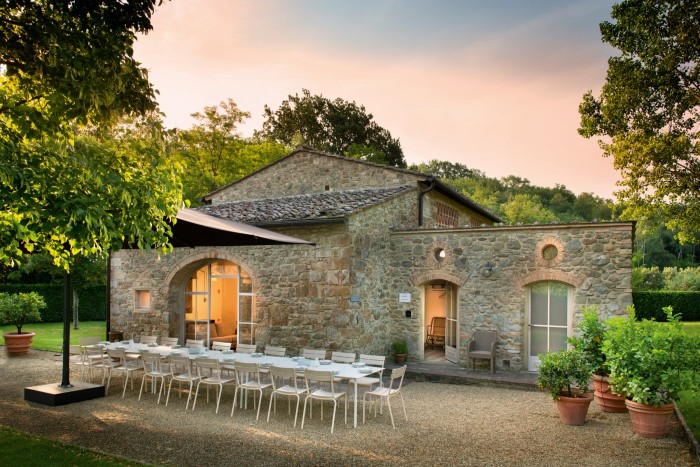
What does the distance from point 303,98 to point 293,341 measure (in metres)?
26.3

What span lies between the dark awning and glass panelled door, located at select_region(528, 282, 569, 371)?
526 centimetres

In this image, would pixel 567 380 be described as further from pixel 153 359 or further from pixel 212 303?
pixel 212 303

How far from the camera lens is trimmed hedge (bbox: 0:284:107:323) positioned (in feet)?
65.5

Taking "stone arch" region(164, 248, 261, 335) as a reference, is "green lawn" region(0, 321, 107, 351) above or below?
below

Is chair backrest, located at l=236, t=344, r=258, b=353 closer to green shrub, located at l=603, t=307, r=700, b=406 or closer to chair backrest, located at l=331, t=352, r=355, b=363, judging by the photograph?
chair backrest, located at l=331, t=352, r=355, b=363

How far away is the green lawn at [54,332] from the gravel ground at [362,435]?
6704 mm

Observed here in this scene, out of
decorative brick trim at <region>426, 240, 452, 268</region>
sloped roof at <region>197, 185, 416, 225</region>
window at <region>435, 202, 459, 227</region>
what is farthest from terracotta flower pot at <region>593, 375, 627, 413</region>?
window at <region>435, 202, 459, 227</region>

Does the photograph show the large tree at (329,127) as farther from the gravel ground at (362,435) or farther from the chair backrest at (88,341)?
the gravel ground at (362,435)

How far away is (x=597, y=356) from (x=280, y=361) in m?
4.64

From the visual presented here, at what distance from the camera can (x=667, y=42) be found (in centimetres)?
1192

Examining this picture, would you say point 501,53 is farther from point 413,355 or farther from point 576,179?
point 576,179

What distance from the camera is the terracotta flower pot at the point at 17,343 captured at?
39.0ft

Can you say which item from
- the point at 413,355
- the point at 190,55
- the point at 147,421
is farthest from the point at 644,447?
the point at 190,55

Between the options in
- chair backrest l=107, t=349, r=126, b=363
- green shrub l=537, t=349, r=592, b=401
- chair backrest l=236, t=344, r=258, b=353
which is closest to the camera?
green shrub l=537, t=349, r=592, b=401
